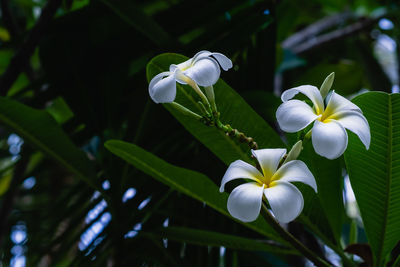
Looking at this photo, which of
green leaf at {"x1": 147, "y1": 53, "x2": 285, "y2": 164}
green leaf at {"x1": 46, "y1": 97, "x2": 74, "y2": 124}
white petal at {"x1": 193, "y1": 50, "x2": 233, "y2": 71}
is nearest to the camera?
white petal at {"x1": 193, "y1": 50, "x2": 233, "y2": 71}

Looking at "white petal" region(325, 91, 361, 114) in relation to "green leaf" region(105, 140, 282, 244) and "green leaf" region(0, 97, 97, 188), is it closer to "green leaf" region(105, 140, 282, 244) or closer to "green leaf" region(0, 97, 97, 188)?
"green leaf" region(105, 140, 282, 244)

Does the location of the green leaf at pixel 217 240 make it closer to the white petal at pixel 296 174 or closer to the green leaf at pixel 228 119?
the green leaf at pixel 228 119

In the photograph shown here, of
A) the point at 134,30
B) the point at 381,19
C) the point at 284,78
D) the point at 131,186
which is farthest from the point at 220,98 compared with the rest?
the point at 381,19

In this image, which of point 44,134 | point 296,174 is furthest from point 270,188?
point 44,134

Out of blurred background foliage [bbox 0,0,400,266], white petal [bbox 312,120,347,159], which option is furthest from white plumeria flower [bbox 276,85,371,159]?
blurred background foliage [bbox 0,0,400,266]

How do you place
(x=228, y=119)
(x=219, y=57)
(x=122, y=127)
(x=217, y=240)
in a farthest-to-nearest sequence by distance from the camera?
1. (x=122, y=127)
2. (x=217, y=240)
3. (x=228, y=119)
4. (x=219, y=57)

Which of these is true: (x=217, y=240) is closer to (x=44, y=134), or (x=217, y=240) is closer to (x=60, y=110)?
(x=44, y=134)
